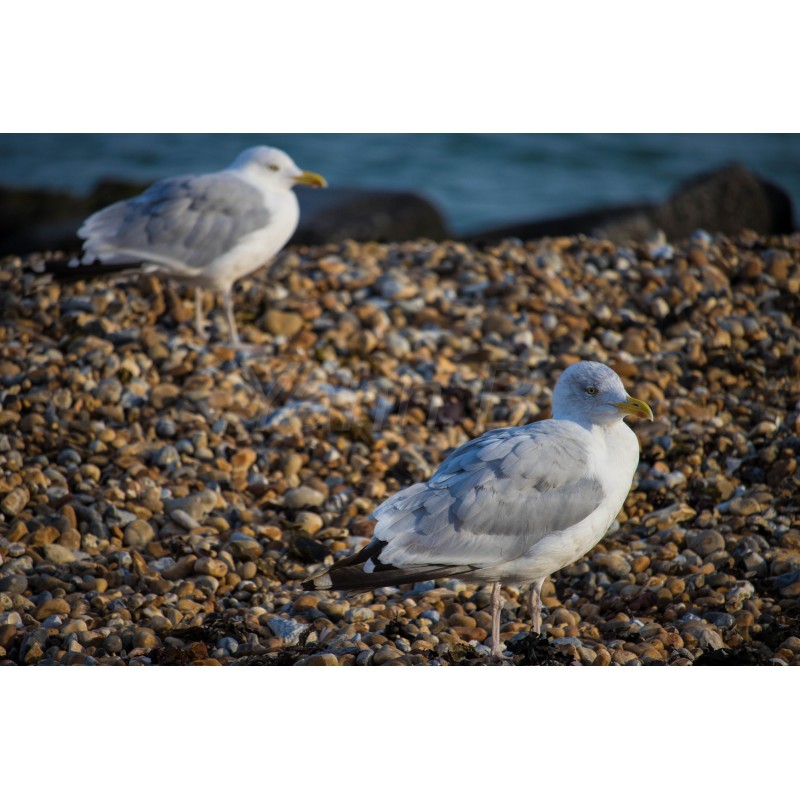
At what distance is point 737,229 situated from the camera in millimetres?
7922

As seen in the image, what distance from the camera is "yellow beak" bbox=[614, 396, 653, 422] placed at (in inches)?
155

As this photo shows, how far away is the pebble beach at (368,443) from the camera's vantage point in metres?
4.04

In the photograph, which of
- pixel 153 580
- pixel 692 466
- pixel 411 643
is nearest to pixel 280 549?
pixel 153 580

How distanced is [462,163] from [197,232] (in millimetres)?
6846

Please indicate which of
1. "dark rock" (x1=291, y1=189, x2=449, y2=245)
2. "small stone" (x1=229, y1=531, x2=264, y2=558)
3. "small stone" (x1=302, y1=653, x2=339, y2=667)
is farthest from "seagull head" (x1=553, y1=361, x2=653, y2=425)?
"dark rock" (x1=291, y1=189, x2=449, y2=245)

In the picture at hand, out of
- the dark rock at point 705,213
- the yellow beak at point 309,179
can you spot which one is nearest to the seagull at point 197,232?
the yellow beak at point 309,179

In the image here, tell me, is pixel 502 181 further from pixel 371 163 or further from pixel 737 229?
pixel 737 229

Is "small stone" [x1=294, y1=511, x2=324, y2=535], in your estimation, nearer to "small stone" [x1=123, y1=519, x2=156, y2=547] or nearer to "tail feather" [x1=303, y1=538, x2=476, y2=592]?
"small stone" [x1=123, y1=519, x2=156, y2=547]

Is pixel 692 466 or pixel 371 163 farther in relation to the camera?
pixel 371 163

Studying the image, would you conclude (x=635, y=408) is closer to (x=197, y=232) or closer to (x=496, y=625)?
(x=496, y=625)

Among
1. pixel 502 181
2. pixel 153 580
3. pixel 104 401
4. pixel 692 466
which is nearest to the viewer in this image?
pixel 153 580

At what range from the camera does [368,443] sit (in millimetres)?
5223

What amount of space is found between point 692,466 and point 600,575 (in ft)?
3.04

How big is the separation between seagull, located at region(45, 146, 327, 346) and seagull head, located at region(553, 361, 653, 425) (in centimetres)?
231
